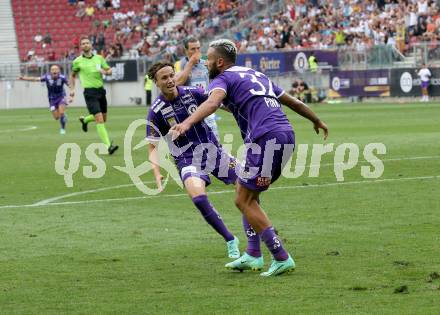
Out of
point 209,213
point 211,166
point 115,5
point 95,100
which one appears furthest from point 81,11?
point 209,213

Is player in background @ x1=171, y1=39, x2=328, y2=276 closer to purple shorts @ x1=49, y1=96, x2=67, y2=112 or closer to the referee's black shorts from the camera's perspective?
the referee's black shorts

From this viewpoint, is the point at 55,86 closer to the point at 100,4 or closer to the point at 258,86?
the point at 258,86

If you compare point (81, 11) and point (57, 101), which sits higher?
point (57, 101)

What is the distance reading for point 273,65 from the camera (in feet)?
182

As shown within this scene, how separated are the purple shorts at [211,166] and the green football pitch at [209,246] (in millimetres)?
759

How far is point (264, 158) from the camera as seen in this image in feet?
30.3

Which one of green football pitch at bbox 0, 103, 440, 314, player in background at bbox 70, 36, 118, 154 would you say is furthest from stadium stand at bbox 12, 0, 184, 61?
green football pitch at bbox 0, 103, 440, 314

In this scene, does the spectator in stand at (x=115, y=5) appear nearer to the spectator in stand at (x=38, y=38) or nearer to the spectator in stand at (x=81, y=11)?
the spectator in stand at (x=81, y=11)

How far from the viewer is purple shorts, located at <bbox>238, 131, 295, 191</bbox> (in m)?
9.27

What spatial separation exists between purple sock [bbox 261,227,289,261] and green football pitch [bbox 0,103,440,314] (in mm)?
199

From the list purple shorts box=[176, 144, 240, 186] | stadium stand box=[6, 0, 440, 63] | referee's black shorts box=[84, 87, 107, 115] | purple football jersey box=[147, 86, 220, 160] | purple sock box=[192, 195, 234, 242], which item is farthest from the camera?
stadium stand box=[6, 0, 440, 63]

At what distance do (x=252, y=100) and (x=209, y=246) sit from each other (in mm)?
2291

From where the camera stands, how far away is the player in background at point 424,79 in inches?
1839

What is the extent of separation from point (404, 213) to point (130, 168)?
8.76 m
